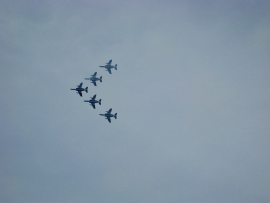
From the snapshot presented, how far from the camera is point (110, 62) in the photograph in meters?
187

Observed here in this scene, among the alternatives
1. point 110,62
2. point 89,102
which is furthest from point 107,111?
point 110,62

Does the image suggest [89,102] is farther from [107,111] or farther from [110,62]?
[110,62]

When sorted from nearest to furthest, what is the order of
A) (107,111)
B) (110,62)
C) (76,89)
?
(76,89) → (107,111) → (110,62)

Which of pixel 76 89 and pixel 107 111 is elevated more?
pixel 76 89

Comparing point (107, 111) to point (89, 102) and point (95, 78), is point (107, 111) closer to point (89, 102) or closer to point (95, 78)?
point (89, 102)

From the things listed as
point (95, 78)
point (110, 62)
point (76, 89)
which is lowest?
point (76, 89)

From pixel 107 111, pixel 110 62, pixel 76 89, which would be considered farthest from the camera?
pixel 110 62

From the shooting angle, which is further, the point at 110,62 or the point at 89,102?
the point at 110,62

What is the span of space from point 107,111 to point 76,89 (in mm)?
30908

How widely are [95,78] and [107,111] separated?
2990 centimetres

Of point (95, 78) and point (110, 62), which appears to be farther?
point (110, 62)

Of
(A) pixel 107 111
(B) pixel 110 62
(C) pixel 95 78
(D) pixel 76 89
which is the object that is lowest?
(A) pixel 107 111

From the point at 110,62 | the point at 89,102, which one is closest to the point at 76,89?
the point at 89,102

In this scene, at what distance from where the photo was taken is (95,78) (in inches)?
6786
